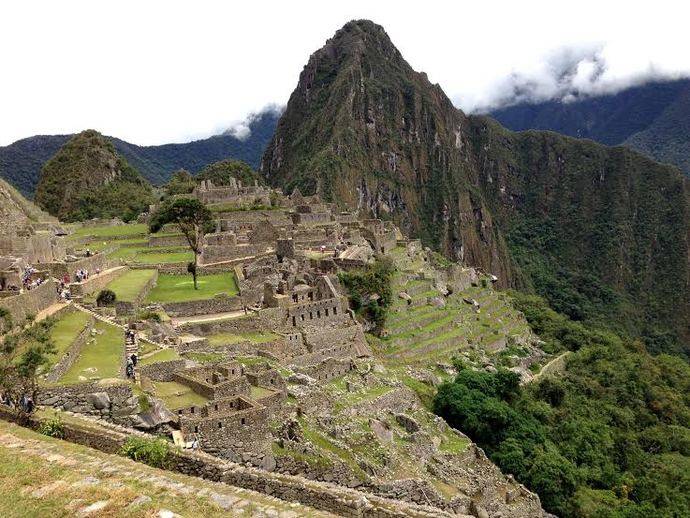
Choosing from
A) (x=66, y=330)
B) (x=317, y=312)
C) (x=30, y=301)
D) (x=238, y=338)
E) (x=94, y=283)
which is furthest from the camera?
(x=317, y=312)

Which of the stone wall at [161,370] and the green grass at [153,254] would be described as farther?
the green grass at [153,254]

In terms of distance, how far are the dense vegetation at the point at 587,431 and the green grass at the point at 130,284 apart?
46.0 feet

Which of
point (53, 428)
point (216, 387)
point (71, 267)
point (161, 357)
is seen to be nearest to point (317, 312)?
point (71, 267)

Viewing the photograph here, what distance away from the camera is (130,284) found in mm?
28188

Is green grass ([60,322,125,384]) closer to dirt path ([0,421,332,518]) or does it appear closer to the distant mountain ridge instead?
dirt path ([0,421,332,518])

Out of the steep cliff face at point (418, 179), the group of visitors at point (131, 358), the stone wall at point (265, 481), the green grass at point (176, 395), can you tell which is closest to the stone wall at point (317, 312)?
the group of visitors at point (131, 358)

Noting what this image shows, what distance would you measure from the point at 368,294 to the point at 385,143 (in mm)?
146115

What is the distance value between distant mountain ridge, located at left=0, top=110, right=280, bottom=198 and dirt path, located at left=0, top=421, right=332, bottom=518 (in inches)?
3760

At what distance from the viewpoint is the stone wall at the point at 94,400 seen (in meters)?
13.1

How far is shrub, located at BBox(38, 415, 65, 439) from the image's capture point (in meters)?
11.3

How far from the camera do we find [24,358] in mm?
13070

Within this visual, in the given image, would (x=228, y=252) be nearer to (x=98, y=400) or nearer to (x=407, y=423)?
(x=407, y=423)

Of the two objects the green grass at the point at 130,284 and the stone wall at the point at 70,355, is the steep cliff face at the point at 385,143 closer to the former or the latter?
the green grass at the point at 130,284

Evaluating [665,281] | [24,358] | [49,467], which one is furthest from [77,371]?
[665,281]
